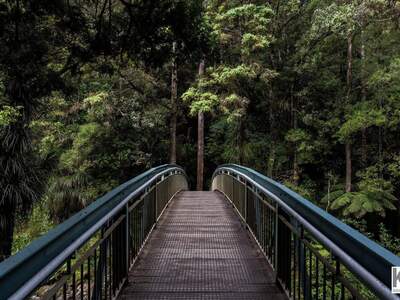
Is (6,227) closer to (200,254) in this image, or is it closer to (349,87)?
(200,254)

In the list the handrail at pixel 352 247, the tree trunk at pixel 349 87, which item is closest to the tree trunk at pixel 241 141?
the tree trunk at pixel 349 87

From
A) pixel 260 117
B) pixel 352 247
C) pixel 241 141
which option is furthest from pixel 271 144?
pixel 352 247

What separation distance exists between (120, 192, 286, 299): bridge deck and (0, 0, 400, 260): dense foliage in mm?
5080

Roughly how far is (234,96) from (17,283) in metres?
17.9

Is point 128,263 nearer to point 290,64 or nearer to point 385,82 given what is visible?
point 385,82

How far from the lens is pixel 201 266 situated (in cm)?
557

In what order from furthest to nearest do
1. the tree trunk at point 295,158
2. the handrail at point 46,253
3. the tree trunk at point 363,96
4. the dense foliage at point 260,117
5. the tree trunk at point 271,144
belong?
the tree trunk at point 271,144, the tree trunk at point 295,158, the tree trunk at point 363,96, the dense foliage at point 260,117, the handrail at point 46,253

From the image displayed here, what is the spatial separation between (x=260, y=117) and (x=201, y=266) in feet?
64.1

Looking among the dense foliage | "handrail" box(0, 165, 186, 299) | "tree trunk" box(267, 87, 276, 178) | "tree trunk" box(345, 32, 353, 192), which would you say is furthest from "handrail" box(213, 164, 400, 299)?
"tree trunk" box(267, 87, 276, 178)

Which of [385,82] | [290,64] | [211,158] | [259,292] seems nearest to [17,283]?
[259,292]

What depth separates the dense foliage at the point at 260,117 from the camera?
517 inches

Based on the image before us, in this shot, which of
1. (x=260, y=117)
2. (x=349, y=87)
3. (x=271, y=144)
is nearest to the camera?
(x=349, y=87)

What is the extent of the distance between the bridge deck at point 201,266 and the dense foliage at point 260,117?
16.7 ft

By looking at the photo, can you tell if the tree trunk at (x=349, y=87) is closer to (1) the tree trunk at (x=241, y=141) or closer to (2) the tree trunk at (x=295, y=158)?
(2) the tree trunk at (x=295, y=158)
